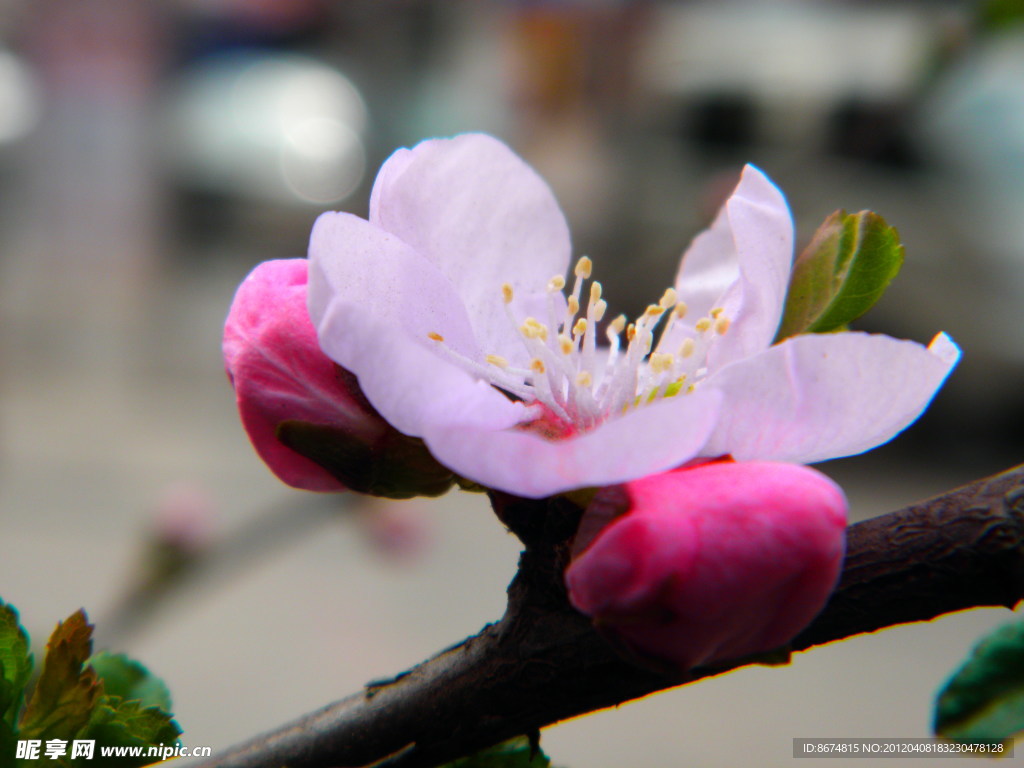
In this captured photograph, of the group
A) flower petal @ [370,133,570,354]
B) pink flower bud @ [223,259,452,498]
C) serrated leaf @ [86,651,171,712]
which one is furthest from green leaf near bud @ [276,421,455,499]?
serrated leaf @ [86,651,171,712]

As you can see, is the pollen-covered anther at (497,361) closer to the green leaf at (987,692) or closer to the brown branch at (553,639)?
the brown branch at (553,639)

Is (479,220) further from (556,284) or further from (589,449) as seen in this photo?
(589,449)

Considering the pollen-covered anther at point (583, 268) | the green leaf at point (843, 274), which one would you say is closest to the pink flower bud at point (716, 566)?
the green leaf at point (843, 274)

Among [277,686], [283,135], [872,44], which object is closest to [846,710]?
[277,686]

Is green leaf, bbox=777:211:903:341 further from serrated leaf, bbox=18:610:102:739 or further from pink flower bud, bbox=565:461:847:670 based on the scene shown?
serrated leaf, bbox=18:610:102:739

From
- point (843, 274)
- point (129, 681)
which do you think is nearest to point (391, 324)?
point (843, 274)

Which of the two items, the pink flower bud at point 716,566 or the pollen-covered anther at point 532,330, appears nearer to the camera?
the pink flower bud at point 716,566

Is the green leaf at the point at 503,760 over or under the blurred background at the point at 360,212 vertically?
under
